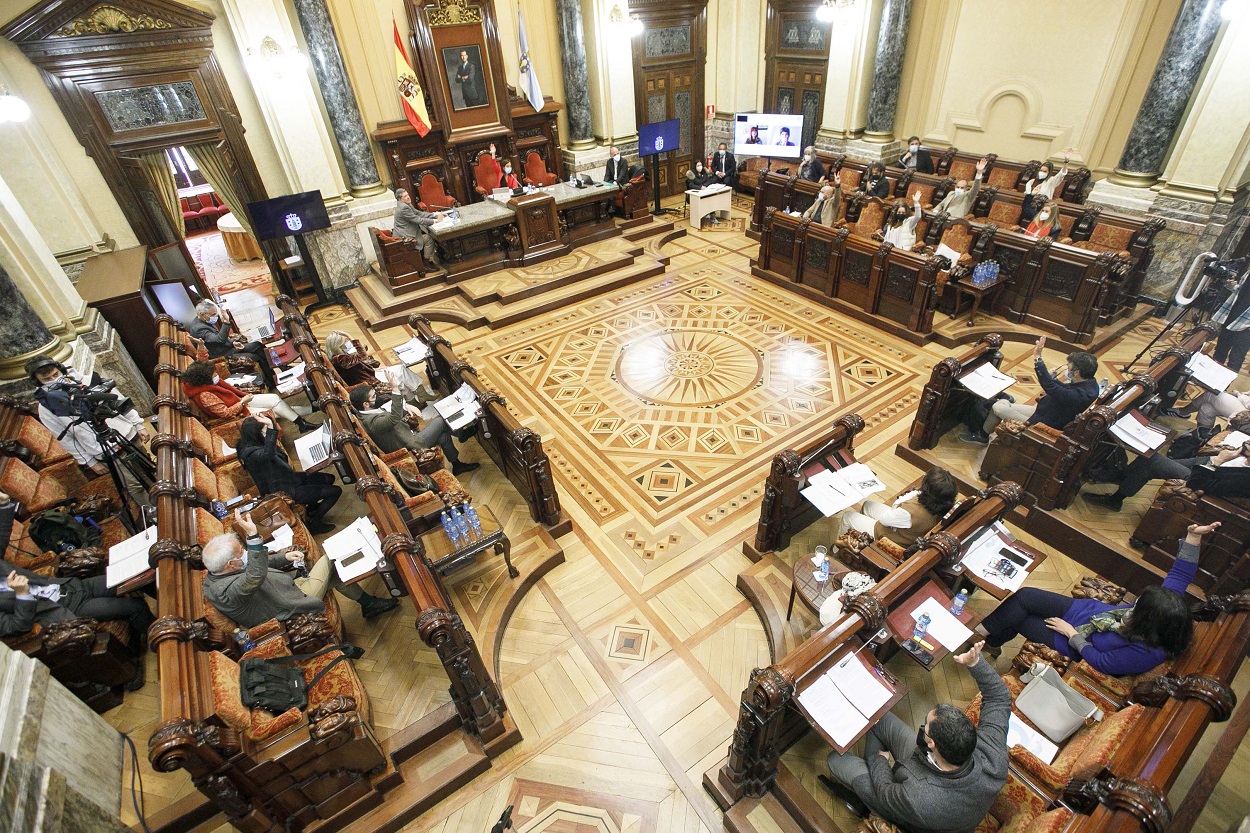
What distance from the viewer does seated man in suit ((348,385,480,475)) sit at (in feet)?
15.8

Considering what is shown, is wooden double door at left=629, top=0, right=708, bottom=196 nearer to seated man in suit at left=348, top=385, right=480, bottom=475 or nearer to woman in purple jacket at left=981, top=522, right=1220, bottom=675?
seated man in suit at left=348, top=385, right=480, bottom=475

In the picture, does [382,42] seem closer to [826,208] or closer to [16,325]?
[16,325]

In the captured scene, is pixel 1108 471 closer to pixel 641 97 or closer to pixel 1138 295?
pixel 1138 295

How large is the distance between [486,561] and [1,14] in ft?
25.4

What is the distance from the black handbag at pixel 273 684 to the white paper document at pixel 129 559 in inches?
45.8

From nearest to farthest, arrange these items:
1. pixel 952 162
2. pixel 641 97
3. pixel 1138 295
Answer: pixel 1138 295 < pixel 952 162 < pixel 641 97

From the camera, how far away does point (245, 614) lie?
330 centimetres

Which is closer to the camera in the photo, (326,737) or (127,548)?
(326,737)

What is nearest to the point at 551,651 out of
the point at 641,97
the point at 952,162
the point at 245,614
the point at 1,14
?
the point at 245,614

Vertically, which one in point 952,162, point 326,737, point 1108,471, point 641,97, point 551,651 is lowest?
point 551,651

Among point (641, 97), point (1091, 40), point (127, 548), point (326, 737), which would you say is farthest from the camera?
point (641, 97)

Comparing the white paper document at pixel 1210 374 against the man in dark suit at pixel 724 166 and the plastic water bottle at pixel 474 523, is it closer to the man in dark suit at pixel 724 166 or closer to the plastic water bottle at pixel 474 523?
the plastic water bottle at pixel 474 523

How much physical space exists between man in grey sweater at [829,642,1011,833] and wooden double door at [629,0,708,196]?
31.8 feet

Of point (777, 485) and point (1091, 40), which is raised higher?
point (1091, 40)
